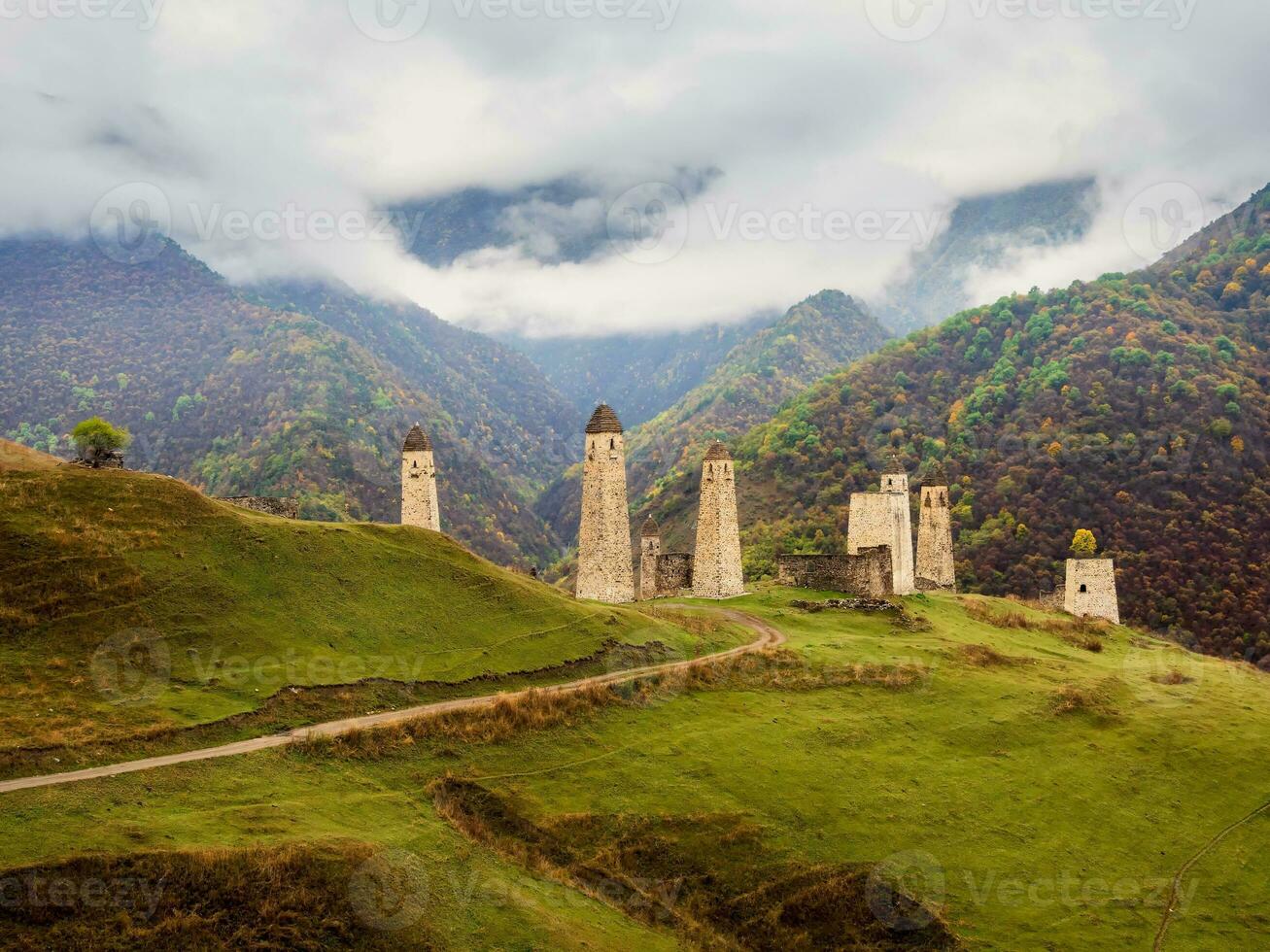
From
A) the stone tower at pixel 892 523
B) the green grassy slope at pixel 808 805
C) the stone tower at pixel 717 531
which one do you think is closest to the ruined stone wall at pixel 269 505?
the stone tower at pixel 717 531

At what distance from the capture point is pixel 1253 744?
1248 inches

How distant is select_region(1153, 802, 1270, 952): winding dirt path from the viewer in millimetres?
21844

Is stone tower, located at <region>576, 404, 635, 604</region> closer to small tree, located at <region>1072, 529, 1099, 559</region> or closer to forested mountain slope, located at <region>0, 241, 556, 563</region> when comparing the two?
small tree, located at <region>1072, 529, 1099, 559</region>

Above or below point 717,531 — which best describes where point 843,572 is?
below

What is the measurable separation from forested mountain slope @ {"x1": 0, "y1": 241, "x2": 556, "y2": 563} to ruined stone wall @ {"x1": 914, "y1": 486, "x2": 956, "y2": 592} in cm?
6787

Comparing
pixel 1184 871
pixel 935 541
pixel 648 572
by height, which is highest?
pixel 935 541

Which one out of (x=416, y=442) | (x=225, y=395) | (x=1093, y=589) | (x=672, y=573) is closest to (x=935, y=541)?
(x=1093, y=589)

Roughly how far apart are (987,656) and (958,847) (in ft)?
52.0

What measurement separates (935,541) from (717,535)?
2343 cm

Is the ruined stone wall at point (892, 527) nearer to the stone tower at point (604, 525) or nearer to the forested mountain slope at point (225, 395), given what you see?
the stone tower at point (604, 525)

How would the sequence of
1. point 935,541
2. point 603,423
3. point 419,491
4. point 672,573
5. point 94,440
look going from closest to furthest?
point 94,440
point 603,423
point 419,491
point 672,573
point 935,541

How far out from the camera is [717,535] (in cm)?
4722

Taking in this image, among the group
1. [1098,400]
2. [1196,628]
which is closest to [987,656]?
[1196,628]

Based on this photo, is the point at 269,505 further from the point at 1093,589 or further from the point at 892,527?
the point at 1093,589
